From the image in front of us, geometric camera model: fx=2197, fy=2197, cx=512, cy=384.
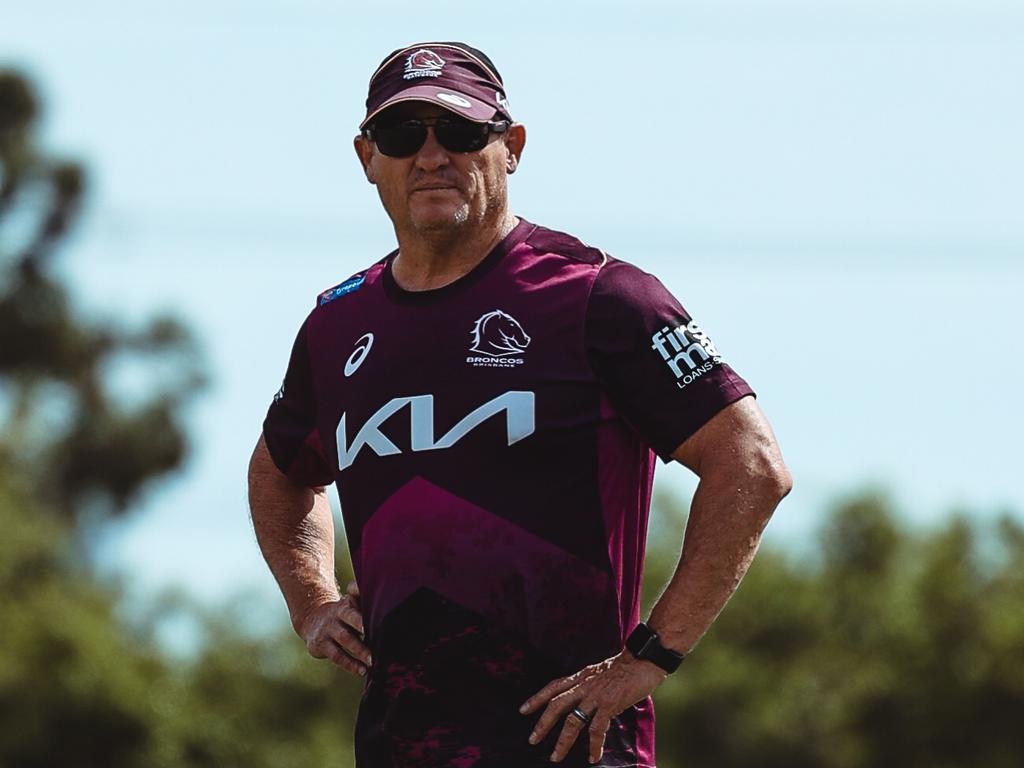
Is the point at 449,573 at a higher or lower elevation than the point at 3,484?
lower

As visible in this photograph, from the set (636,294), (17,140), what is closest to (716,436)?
(636,294)

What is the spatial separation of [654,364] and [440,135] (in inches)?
32.5

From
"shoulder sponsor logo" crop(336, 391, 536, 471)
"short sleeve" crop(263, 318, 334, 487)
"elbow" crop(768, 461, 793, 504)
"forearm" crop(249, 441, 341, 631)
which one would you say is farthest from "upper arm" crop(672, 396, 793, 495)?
"forearm" crop(249, 441, 341, 631)

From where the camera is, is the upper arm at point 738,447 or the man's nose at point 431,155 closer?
the upper arm at point 738,447

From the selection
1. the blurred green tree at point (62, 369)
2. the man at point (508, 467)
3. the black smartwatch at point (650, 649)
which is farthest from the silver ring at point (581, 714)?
the blurred green tree at point (62, 369)

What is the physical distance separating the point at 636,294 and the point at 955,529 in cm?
3025

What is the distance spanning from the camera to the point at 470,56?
5.70 m

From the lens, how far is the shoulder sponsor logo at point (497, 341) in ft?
17.5

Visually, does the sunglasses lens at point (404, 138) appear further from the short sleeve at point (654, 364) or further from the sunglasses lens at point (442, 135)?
the short sleeve at point (654, 364)

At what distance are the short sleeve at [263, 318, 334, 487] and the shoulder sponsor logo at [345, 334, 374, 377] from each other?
0.97 feet

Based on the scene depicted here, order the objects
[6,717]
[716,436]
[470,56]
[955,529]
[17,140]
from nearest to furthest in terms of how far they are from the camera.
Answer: [716,436] < [470,56] < [6,717] < [955,529] < [17,140]

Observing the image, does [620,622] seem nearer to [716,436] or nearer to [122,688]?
[716,436]

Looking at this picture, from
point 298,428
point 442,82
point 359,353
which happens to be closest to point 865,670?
point 298,428

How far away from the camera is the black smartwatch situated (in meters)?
5.14
